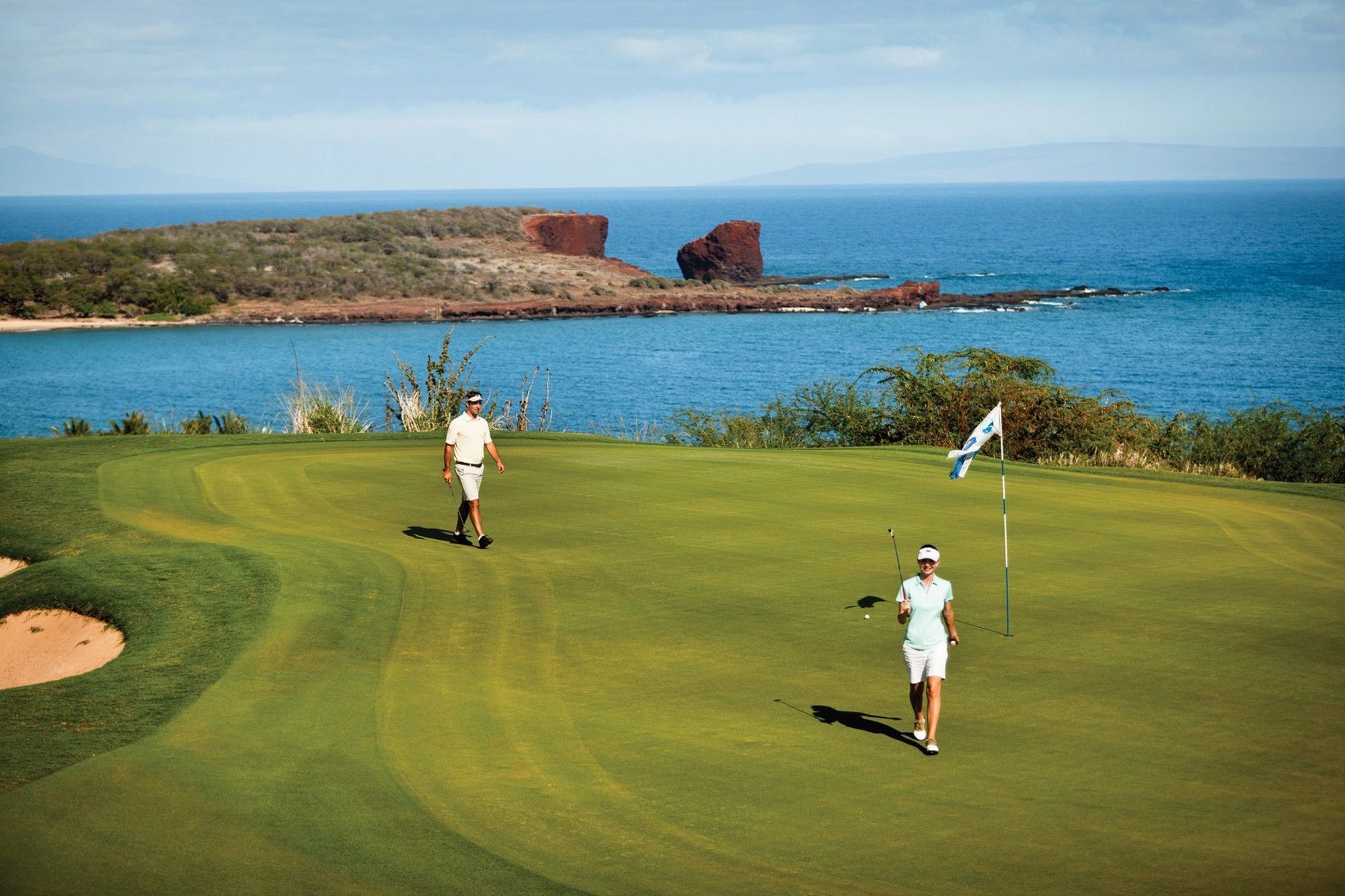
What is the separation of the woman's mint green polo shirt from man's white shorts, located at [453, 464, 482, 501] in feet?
23.3

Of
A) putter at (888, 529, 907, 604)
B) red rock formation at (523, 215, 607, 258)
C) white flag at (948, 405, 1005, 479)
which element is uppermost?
red rock formation at (523, 215, 607, 258)

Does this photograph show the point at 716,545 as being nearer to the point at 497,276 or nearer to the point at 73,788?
the point at 73,788

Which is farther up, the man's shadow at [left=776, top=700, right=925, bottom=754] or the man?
the man

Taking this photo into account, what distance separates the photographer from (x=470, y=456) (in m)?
15.4

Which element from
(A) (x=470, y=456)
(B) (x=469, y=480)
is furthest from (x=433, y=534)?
(A) (x=470, y=456)

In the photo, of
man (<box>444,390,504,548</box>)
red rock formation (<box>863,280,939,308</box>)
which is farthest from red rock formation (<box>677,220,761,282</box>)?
man (<box>444,390,504,548</box>)

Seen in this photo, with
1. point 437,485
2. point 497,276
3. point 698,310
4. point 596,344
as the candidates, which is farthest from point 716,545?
point 497,276

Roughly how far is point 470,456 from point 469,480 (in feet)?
1.07

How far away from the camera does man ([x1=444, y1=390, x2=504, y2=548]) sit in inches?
599

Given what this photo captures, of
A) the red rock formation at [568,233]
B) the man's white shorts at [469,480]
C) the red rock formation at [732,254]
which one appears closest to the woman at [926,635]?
the man's white shorts at [469,480]

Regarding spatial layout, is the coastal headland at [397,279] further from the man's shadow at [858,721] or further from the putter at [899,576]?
the man's shadow at [858,721]

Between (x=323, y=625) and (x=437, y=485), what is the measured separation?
23.3 ft

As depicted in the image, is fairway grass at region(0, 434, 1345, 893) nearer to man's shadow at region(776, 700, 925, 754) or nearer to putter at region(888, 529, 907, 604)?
man's shadow at region(776, 700, 925, 754)

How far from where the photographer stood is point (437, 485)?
63.0ft
